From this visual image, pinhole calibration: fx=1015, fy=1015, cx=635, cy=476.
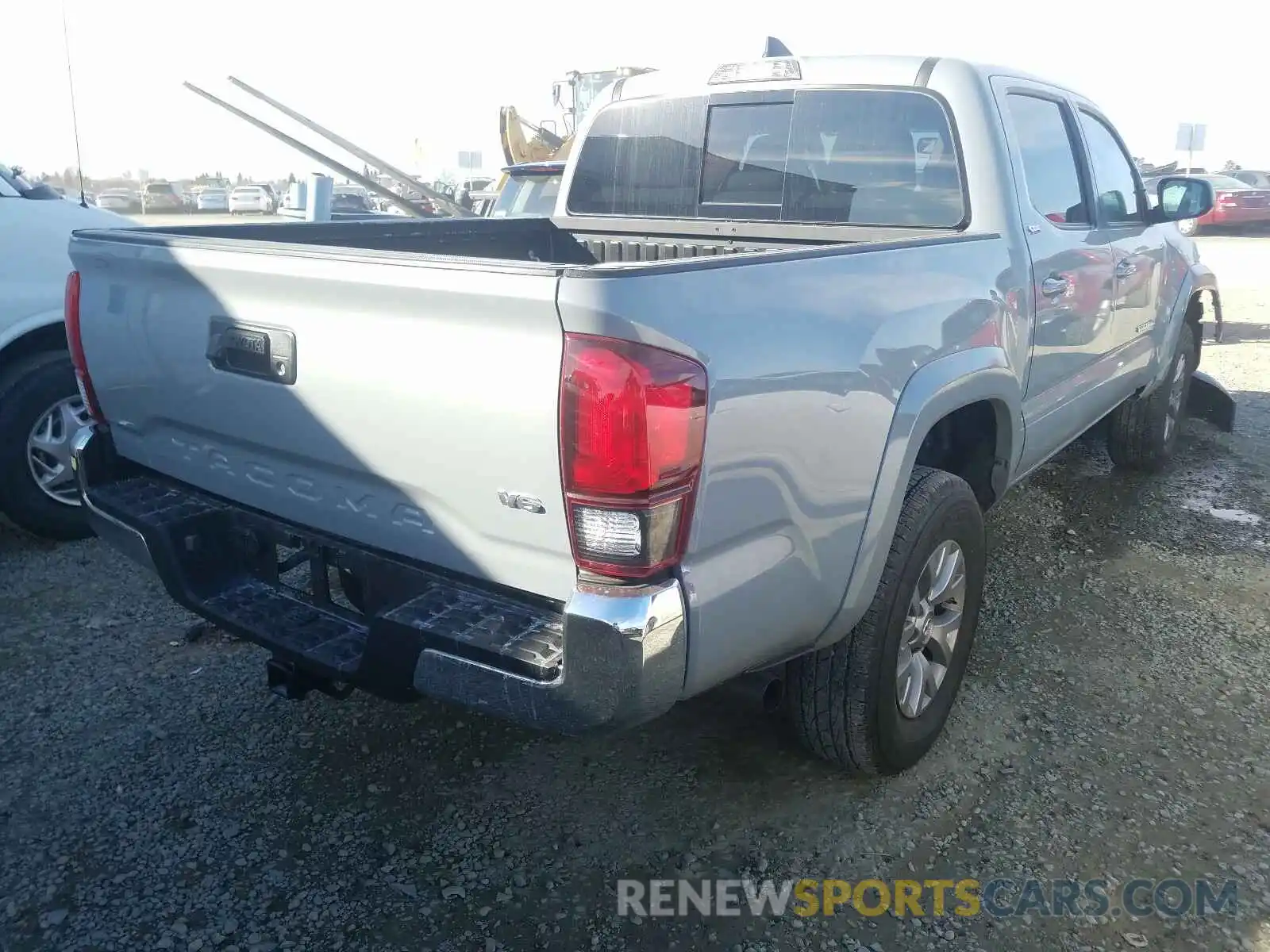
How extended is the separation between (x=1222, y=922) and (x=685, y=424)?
180 centimetres

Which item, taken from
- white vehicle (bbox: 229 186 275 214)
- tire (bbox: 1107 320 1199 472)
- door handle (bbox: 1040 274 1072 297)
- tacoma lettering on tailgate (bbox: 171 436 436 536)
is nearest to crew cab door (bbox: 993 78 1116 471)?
door handle (bbox: 1040 274 1072 297)

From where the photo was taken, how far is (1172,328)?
5.29 meters

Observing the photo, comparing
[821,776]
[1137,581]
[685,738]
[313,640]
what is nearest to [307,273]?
[313,640]

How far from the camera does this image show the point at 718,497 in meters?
2.00

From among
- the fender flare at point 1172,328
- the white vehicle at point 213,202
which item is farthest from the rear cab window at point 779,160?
the white vehicle at point 213,202

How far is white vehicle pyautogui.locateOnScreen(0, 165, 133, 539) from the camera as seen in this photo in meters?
4.51

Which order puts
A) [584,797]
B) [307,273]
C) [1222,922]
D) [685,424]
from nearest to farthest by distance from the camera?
1. [685,424]
2. [307,273]
3. [1222,922]
4. [584,797]

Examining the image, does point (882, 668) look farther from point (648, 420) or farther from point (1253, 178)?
point (1253, 178)

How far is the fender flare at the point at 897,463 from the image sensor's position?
2445 mm

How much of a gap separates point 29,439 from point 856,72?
12.7 ft

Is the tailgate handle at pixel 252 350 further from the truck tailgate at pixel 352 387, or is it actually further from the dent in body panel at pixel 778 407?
the dent in body panel at pixel 778 407

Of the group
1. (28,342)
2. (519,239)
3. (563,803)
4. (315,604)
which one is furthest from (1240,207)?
(315,604)

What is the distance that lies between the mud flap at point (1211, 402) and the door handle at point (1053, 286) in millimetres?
3484

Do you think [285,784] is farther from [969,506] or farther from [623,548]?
[969,506]
